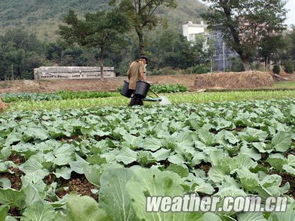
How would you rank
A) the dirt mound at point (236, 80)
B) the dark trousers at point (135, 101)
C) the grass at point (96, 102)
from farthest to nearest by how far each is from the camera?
1. the dirt mound at point (236, 80)
2. the grass at point (96, 102)
3. the dark trousers at point (135, 101)

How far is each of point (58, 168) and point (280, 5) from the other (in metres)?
42.2

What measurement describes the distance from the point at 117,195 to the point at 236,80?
102ft

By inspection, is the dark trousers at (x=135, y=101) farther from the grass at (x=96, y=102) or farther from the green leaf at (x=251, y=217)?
the green leaf at (x=251, y=217)

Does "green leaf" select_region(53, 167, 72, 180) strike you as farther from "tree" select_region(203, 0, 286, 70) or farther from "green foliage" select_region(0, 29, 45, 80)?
"green foliage" select_region(0, 29, 45, 80)

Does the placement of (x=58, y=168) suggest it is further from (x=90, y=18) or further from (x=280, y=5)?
(x=280, y=5)

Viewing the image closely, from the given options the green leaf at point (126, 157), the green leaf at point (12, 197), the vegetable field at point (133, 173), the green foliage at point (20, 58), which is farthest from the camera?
the green foliage at point (20, 58)

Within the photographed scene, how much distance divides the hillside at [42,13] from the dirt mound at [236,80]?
5360 cm

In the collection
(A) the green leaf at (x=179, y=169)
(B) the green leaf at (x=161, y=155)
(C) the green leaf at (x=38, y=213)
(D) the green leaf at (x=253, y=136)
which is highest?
(C) the green leaf at (x=38, y=213)

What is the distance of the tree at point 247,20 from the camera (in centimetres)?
3919

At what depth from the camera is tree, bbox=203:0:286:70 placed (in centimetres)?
3919

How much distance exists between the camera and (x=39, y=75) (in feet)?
138

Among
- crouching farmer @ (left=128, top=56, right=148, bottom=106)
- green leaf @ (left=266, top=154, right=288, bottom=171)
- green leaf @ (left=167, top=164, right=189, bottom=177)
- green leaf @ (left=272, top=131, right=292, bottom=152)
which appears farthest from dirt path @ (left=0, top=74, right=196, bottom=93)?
green leaf @ (left=167, top=164, right=189, bottom=177)

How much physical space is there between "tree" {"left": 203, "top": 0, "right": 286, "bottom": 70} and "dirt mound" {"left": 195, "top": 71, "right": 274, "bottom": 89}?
8901mm

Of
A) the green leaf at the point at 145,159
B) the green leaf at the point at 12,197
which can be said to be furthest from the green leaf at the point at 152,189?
the green leaf at the point at 145,159
